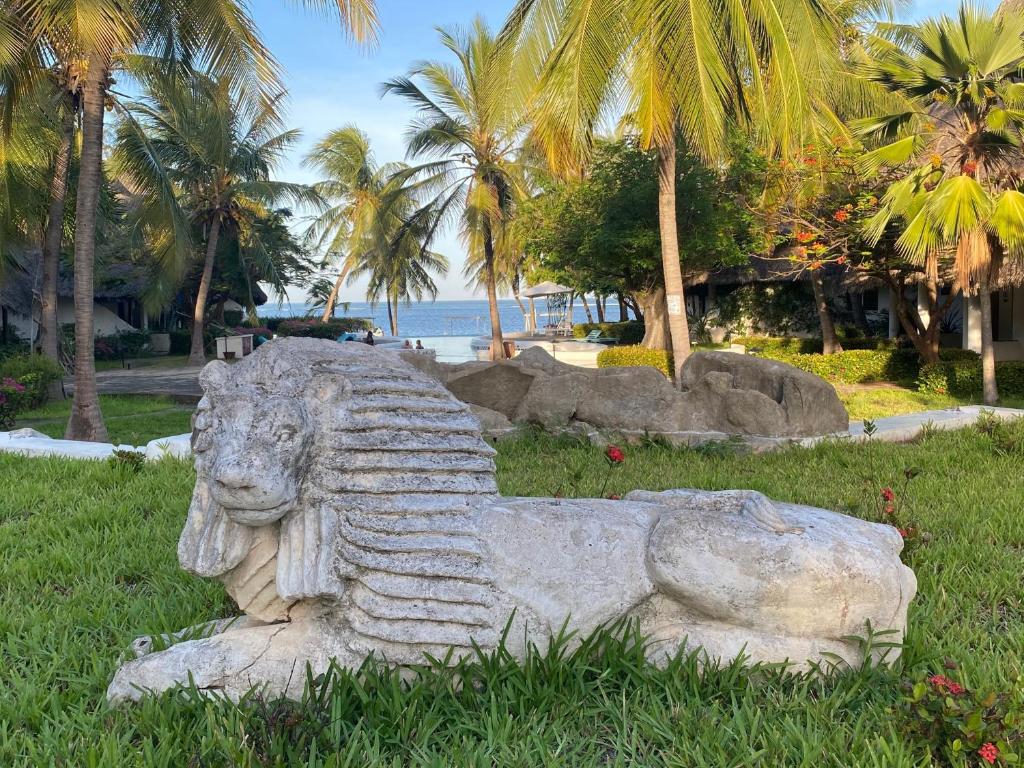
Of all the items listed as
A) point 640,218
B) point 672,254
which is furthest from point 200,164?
point 672,254

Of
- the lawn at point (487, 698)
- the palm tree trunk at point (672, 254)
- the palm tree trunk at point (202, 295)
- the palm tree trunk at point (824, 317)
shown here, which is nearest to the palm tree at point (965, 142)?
the palm tree trunk at point (672, 254)

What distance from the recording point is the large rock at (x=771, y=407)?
22.0ft

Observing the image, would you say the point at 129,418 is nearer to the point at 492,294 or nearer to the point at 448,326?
the point at 492,294

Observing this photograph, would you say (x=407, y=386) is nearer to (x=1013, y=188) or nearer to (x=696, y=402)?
(x=696, y=402)

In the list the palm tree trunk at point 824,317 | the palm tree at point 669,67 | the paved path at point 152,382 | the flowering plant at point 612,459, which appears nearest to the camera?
the flowering plant at point 612,459

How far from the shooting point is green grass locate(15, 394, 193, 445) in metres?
10.8

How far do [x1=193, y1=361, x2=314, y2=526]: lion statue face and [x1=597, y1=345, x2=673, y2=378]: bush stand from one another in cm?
1238

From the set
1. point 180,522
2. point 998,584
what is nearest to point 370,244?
point 180,522

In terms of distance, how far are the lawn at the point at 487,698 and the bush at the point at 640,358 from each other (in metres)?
10.8

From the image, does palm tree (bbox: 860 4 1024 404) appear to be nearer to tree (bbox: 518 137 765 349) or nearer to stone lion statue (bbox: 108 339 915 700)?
tree (bbox: 518 137 765 349)

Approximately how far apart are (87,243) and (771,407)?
7.47 metres

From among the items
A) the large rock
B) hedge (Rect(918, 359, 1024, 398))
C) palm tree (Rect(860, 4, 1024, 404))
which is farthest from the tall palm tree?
hedge (Rect(918, 359, 1024, 398))

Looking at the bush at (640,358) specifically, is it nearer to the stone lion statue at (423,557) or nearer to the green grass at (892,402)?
the green grass at (892,402)

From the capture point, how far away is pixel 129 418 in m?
12.3
